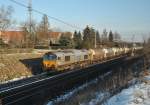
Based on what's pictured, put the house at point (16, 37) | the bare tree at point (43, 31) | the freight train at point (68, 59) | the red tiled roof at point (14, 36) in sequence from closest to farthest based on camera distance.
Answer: the freight train at point (68, 59) → the house at point (16, 37) → the red tiled roof at point (14, 36) → the bare tree at point (43, 31)

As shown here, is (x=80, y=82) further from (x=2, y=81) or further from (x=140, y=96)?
(x=140, y=96)

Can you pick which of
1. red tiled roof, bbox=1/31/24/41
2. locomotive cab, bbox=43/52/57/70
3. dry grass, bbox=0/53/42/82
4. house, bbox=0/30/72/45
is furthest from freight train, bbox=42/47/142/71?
red tiled roof, bbox=1/31/24/41

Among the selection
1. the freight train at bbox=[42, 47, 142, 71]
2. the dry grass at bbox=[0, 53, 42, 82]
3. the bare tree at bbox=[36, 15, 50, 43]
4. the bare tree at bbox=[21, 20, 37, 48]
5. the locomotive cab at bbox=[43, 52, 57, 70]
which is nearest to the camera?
the dry grass at bbox=[0, 53, 42, 82]

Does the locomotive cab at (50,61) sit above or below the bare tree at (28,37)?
below

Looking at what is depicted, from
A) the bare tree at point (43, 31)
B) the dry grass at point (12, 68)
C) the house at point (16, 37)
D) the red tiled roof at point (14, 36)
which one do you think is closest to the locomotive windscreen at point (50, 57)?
the dry grass at point (12, 68)

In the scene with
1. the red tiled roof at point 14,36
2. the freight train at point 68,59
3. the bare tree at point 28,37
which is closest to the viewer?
the freight train at point 68,59

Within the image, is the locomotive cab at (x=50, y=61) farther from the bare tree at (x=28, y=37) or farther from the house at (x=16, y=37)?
the house at (x=16, y=37)

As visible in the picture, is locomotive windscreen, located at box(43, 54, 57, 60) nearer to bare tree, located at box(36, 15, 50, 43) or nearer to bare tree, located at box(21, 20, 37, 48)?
bare tree, located at box(21, 20, 37, 48)

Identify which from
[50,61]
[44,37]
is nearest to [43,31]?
[44,37]

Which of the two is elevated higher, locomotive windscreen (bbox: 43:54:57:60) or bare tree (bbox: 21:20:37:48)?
bare tree (bbox: 21:20:37:48)

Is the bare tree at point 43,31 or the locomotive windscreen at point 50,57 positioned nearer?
the locomotive windscreen at point 50,57

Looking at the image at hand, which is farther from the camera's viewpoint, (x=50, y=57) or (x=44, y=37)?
(x=44, y=37)

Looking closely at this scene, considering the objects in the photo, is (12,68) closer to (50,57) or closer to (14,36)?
(50,57)

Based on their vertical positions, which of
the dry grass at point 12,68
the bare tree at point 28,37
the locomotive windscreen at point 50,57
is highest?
the bare tree at point 28,37
